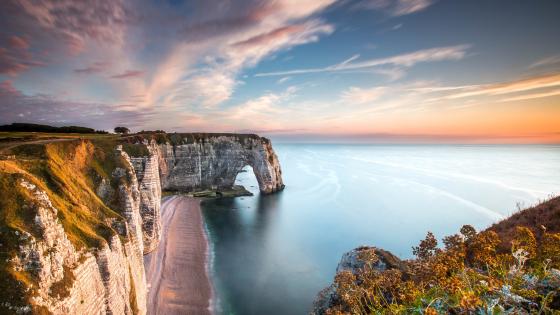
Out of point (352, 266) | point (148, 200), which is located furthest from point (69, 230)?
point (352, 266)

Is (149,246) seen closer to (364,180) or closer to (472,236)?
(472,236)

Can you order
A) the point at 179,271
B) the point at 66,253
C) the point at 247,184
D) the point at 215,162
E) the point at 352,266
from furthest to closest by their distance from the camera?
the point at 247,184, the point at 215,162, the point at 179,271, the point at 352,266, the point at 66,253

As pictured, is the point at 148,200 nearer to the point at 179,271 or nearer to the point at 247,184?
the point at 179,271

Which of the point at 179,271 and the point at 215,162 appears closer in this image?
the point at 179,271

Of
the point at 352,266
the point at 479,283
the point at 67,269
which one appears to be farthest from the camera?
the point at 352,266

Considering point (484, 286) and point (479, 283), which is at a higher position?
point (484, 286)

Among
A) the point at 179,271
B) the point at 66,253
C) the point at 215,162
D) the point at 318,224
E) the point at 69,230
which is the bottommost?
the point at 318,224

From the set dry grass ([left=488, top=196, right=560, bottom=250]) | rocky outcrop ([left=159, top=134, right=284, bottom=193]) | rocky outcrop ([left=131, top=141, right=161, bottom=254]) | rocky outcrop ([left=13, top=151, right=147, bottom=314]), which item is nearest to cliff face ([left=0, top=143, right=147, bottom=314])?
rocky outcrop ([left=13, top=151, right=147, bottom=314])

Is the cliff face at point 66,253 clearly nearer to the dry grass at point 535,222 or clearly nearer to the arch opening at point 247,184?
the dry grass at point 535,222

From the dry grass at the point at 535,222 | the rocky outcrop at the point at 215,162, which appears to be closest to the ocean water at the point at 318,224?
the dry grass at the point at 535,222
